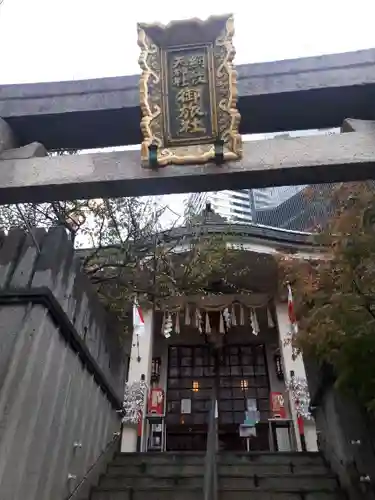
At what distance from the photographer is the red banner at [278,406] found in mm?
12945

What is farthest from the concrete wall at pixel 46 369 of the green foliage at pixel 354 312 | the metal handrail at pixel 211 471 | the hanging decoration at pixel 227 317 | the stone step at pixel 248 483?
the hanging decoration at pixel 227 317

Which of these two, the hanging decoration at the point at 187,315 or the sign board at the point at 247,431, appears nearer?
the sign board at the point at 247,431

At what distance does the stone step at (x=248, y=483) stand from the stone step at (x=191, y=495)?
0.08 m

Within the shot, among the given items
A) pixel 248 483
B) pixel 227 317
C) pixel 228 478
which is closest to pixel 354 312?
pixel 248 483

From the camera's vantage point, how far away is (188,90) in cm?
455

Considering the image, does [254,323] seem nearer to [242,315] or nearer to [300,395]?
[242,315]

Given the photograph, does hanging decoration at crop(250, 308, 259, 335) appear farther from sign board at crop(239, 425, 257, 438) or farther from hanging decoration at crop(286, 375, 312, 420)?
sign board at crop(239, 425, 257, 438)

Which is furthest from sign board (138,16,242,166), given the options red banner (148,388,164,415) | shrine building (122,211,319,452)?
red banner (148,388,164,415)

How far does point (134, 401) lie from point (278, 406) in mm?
4317

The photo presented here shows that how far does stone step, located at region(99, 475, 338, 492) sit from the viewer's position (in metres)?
5.51

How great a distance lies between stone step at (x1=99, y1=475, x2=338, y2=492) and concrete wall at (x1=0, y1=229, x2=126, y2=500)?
0.74 meters

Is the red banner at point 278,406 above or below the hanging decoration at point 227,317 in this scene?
below

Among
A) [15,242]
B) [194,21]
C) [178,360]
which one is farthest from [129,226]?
[178,360]

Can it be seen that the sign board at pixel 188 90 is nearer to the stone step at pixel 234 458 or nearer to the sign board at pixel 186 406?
the stone step at pixel 234 458
